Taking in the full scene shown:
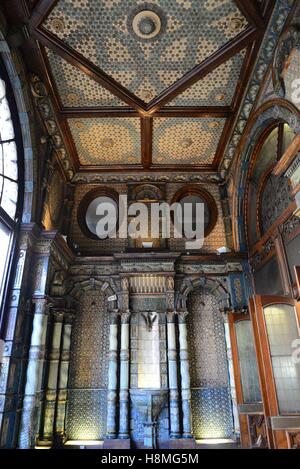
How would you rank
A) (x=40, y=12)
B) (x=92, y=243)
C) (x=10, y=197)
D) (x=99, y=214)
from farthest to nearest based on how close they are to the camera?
(x=99, y=214) < (x=92, y=243) < (x=10, y=197) < (x=40, y=12)

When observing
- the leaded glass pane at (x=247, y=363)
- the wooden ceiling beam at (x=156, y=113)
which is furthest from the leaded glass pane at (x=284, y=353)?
the wooden ceiling beam at (x=156, y=113)

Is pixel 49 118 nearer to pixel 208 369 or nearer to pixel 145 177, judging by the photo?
pixel 145 177

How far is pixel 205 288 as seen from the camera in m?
7.95

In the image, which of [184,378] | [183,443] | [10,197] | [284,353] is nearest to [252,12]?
[10,197]

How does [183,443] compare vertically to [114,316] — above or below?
below

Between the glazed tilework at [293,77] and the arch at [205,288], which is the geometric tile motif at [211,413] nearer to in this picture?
the arch at [205,288]

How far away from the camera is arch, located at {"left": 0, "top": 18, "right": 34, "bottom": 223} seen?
5219 millimetres

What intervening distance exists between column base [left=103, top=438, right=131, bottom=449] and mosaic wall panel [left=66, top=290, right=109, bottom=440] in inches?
15.5

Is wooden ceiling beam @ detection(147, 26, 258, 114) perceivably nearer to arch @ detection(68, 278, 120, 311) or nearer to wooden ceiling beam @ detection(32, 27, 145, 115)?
wooden ceiling beam @ detection(32, 27, 145, 115)

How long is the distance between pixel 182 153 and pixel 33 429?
6.89 m

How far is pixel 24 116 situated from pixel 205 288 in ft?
18.8

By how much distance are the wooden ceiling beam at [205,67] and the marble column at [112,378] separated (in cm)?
495

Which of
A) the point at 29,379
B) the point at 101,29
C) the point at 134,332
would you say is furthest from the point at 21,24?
the point at 134,332

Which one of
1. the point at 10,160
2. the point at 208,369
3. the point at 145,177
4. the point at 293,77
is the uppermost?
the point at 145,177
